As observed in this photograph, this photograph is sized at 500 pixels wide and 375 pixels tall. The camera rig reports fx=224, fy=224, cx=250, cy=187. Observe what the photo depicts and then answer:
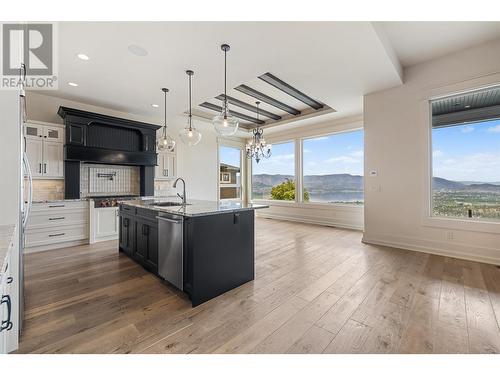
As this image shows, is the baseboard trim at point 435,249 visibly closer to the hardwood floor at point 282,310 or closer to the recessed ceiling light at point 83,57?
the hardwood floor at point 282,310

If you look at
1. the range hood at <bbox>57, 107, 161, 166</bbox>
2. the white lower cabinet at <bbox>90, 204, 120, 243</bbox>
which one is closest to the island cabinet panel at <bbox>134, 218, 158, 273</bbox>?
the white lower cabinet at <bbox>90, 204, 120, 243</bbox>

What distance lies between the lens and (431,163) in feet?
12.7

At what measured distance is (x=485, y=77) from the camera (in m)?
3.32

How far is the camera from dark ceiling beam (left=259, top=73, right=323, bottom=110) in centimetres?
400

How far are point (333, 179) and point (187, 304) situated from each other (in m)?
5.40

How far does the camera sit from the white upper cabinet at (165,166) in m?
5.82

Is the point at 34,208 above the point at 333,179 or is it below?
below

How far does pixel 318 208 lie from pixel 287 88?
11.8 ft

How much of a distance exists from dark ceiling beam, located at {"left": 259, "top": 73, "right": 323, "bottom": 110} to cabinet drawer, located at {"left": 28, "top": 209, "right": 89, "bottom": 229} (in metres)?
4.35

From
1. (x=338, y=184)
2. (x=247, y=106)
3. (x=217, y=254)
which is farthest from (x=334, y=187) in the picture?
(x=217, y=254)

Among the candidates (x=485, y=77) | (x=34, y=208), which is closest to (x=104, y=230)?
(x=34, y=208)

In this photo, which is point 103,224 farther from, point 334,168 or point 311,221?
point 334,168

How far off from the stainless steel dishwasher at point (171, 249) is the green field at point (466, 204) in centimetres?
422
